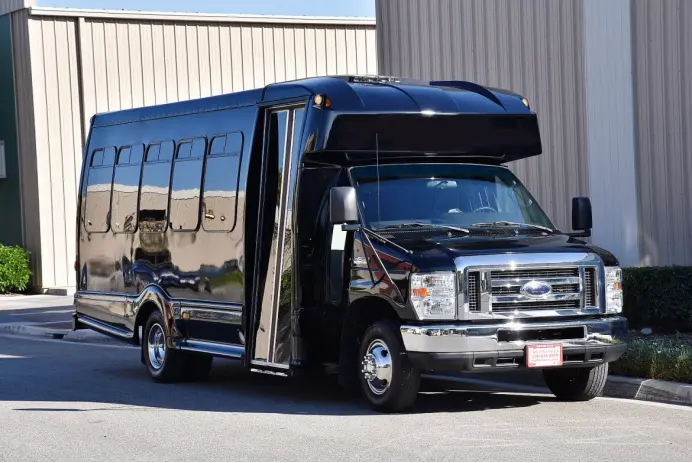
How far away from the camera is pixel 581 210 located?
11867mm

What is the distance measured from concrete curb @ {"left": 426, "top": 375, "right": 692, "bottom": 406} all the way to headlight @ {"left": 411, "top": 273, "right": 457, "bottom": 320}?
2195 mm

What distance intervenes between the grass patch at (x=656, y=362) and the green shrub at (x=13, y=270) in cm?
2044

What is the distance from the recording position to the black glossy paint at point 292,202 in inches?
441

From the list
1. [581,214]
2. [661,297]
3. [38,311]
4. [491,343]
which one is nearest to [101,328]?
[581,214]

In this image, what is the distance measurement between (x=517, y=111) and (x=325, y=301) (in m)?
2.52

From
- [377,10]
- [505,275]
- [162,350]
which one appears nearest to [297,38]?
[377,10]

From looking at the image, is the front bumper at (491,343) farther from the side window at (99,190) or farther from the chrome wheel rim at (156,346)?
the side window at (99,190)

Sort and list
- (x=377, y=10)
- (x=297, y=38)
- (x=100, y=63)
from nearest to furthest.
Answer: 1. (x=377, y=10)
2. (x=100, y=63)
3. (x=297, y=38)

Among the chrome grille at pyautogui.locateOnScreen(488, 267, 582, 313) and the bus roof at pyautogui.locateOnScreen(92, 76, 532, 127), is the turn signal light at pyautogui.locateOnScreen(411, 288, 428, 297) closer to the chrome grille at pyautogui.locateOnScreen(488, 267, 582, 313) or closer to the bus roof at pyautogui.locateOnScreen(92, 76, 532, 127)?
the chrome grille at pyautogui.locateOnScreen(488, 267, 582, 313)

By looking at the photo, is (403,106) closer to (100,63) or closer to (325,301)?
(325,301)

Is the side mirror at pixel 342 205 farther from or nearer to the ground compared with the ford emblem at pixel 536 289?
farther from the ground

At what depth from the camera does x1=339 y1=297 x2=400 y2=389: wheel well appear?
37.0ft

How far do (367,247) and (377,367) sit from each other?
100cm

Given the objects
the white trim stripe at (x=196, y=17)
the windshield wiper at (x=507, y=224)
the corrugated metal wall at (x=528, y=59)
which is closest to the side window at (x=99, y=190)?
the windshield wiper at (x=507, y=224)
